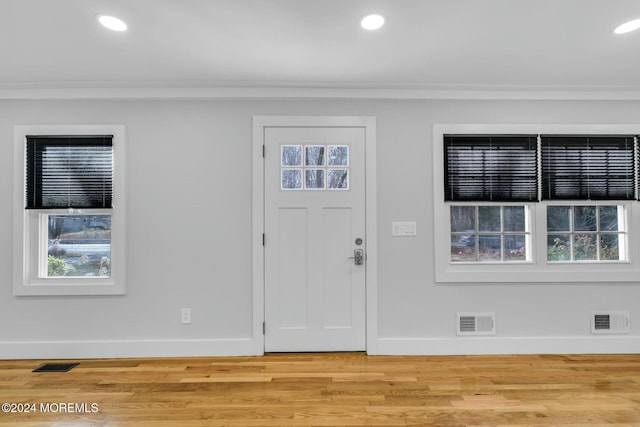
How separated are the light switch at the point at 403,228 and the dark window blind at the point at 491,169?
1.30 feet

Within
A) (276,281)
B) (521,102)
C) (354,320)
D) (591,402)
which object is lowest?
(591,402)

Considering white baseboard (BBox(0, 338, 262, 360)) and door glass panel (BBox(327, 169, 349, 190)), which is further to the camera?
door glass panel (BBox(327, 169, 349, 190))

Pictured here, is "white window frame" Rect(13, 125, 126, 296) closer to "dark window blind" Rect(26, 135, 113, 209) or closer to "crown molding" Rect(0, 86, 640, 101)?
"dark window blind" Rect(26, 135, 113, 209)

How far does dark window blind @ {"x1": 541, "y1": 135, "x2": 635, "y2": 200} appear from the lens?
319cm

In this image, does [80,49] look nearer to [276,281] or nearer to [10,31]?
[10,31]

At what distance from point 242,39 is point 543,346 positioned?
3.50 metres

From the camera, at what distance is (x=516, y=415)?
7.16 feet

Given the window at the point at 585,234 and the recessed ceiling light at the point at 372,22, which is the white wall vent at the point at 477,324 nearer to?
the window at the point at 585,234

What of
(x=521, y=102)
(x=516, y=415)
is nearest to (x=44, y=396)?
(x=516, y=415)

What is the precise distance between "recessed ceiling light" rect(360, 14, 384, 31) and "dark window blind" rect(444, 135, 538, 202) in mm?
1371

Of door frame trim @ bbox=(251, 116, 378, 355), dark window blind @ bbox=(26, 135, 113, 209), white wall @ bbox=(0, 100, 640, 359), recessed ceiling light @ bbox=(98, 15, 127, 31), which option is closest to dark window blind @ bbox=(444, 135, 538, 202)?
white wall @ bbox=(0, 100, 640, 359)

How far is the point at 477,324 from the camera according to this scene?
125 inches

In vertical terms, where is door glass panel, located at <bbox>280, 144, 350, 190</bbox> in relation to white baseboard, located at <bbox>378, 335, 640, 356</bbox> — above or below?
above

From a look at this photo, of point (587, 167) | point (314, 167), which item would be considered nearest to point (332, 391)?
point (314, 167)
